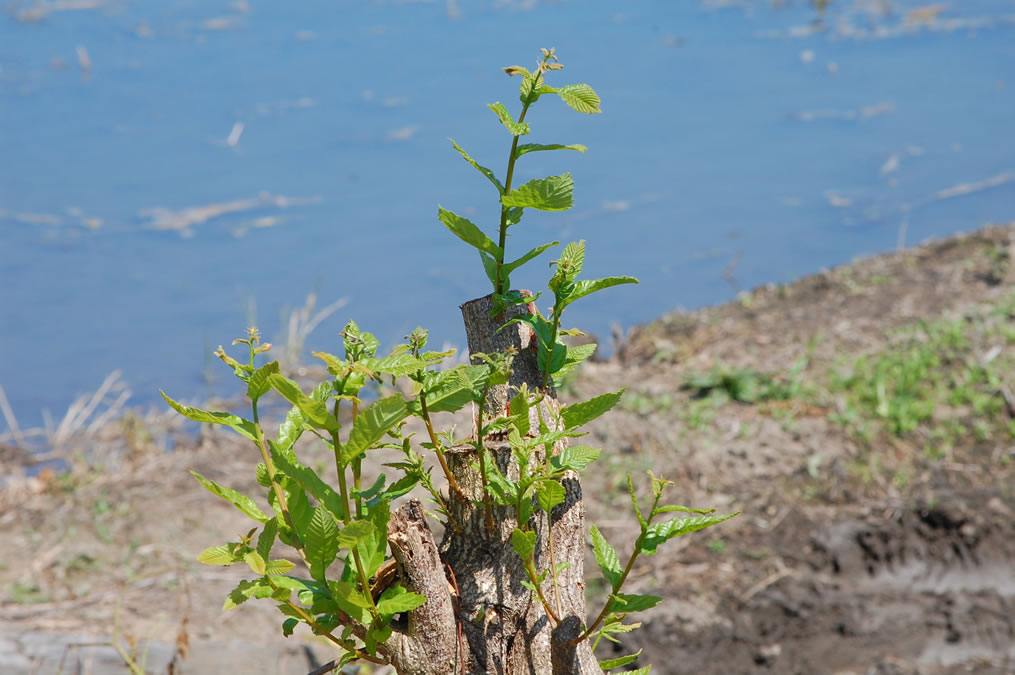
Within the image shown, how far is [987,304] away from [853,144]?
119 inches

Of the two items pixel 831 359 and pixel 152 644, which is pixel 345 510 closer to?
pixel 152 644

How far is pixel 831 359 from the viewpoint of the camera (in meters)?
5.15

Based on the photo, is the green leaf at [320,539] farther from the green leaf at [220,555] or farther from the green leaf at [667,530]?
the green leaf at [667,530]

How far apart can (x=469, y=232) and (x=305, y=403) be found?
0.33 metres

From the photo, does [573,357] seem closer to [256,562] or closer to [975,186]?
[256,562]

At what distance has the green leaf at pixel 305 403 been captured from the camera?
1098mm

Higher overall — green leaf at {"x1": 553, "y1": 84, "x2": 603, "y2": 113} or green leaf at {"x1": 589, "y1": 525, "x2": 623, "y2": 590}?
green leaf at {"x1": 553, "y1": 84, "x2": 603, "y2": 113}

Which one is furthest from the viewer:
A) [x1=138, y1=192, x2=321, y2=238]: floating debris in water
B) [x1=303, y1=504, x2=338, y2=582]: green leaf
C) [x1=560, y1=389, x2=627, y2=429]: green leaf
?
[x1=138, y1=192, x2=321, y2=238]: floating debris in water

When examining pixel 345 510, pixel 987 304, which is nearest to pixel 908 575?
pixel 987 304

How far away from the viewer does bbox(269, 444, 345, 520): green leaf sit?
3.93 feet

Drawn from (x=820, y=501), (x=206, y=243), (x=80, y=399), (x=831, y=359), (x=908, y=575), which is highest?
(x=206, y=243)

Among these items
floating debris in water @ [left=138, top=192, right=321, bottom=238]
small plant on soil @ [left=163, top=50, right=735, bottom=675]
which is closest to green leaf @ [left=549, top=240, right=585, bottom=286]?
small plant on soil @ [left=163, top=50, right=735, bottom=675]

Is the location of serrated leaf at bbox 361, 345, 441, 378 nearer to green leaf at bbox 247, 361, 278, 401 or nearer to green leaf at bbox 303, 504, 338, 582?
green leaf at bbox 247, 361, 278, 401

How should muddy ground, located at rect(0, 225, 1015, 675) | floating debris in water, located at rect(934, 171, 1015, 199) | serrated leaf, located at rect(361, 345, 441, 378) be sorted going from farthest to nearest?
1. floating debris in water, located at rect(934, 171, 1015, 199)
2. muddy ground, located at rect(0, 225, 1015, 675)
3. serrated leaf, located at rect(361, 345, 441, 378)
